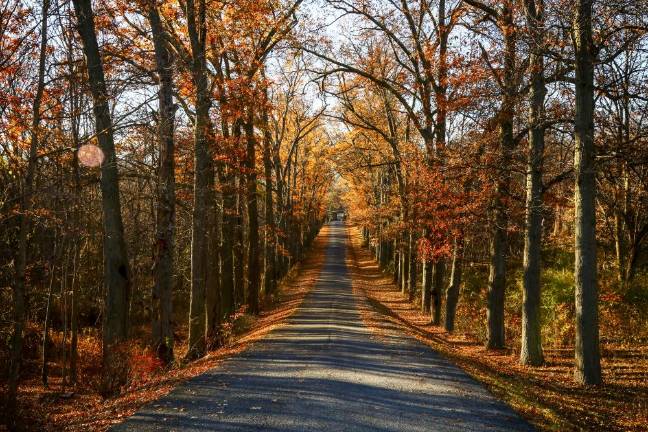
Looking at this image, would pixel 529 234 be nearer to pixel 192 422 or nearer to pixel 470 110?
pixel 470 110

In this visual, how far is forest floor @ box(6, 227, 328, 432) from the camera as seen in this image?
24.8 feet

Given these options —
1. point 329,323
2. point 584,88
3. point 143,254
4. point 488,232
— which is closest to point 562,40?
point 584,88

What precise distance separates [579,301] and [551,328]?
8.07m

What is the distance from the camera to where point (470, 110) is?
13.3 m

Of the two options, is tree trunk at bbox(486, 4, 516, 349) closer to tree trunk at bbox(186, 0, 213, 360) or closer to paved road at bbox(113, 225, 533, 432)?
paved road at bbox(113, 225, 533, 432)

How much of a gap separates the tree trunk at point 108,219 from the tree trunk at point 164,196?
3.55 feet

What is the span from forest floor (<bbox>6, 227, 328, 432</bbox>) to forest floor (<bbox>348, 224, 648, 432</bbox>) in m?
4.29

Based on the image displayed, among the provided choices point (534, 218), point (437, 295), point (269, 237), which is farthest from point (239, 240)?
point (534, 218)

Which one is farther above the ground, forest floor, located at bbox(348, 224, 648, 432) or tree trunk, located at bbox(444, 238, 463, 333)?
tree trunk, located at bbox(444, 238, 463, 333)

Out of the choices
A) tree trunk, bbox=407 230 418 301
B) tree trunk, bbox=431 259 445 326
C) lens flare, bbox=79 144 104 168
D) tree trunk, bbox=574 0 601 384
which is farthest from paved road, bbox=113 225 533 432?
tree trunk, bbox=407 230 418 301

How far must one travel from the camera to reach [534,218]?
1138 cm

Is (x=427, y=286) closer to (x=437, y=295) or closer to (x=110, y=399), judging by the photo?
(x=437, y=295)

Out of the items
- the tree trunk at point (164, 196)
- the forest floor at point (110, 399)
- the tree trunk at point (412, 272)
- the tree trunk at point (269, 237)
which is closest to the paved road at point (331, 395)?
the forest floor at point (110, 399)

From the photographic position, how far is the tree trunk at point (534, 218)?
10969 mm
